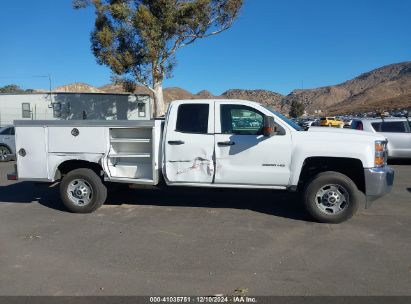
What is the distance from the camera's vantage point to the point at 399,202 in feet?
26.2

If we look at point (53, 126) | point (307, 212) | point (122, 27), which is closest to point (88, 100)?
point (122, 27)

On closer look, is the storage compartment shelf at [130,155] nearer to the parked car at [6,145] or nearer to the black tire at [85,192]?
the black tire at [85,192]

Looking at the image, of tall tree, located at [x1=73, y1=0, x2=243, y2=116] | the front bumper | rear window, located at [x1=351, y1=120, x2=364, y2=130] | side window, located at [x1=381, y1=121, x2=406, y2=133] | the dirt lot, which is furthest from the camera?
tall tree, located at [x1=73, y1=0, x2=243, y2=116]

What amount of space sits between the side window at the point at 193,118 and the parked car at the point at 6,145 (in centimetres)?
1164

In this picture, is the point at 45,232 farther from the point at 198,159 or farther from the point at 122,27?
the point at 122,27

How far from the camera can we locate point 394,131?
1373cm

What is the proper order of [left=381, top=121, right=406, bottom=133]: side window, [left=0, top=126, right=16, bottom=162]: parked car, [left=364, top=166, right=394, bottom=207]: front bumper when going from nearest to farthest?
[left=364, top=166, right=394, bottom=207]: front bumper
[left=381, top=121, right=406, bottom=133]: side window
[left=0, top=126, right=16, bottom=162]: parked car

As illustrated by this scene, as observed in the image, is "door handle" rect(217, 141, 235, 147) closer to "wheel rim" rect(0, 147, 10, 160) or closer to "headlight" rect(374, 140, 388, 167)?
"headlight" rect(374, 140, 388, 167)

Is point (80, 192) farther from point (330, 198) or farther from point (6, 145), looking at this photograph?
point (6, 145)

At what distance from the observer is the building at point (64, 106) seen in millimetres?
30125

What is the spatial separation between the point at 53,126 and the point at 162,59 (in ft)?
71.3

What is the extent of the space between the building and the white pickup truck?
941 inches

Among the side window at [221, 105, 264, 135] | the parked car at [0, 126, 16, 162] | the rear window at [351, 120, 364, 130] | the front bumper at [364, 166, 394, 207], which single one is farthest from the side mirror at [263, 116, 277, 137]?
the parked car at [0, 126, 16, 162]

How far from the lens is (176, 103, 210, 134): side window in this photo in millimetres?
6883
